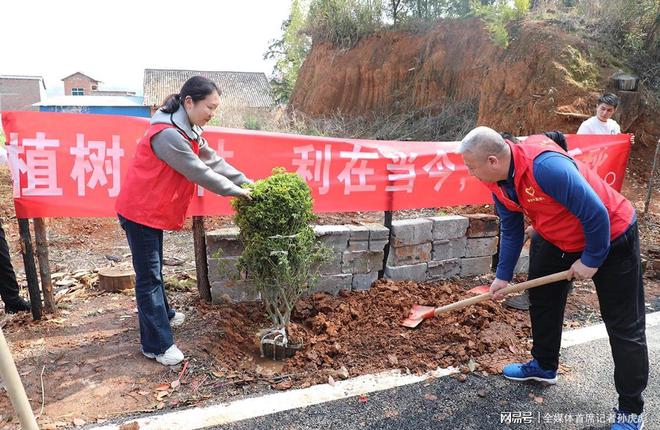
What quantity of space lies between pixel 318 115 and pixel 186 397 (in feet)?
51.1

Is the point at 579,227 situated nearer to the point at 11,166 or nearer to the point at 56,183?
the point at 56,183

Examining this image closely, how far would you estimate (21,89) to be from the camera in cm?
4725

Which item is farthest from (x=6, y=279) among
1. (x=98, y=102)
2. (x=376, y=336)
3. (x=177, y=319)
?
(x=98, y=102)

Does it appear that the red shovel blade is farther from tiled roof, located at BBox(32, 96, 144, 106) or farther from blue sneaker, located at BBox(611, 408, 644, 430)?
tiled roof, located at BBox(32, 96, 144, 106)

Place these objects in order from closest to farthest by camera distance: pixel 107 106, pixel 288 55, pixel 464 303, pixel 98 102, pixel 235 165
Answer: pixel 464 303
pixel 235 165
pixel 288 55
pixel 107 106
pixel 98 102

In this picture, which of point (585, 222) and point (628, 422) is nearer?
point (585, 222)

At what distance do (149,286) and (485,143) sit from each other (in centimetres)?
228

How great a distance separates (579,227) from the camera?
7.70 feet

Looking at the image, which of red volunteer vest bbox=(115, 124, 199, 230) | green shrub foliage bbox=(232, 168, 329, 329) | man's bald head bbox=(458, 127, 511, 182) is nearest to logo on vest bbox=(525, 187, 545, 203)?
man's bald head bbox=(458, 127, 511, 182)

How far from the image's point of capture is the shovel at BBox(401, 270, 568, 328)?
257 cm

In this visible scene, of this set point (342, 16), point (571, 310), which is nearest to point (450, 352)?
point (571, 310)

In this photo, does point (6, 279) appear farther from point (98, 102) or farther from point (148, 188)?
point (98, 102)

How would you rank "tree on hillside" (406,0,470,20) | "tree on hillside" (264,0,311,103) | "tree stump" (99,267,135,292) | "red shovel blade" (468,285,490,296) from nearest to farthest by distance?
"red shovel blade" (468,285,490,296), "tree stump" (99,267,135,292), "tree on hillside" (406,0,470,20), "tree on hillside" (264,0,311,103)

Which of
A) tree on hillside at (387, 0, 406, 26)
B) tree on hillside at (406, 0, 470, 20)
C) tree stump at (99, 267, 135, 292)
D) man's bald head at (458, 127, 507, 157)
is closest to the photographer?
man's bald head at (458, 127, 507, 157)
